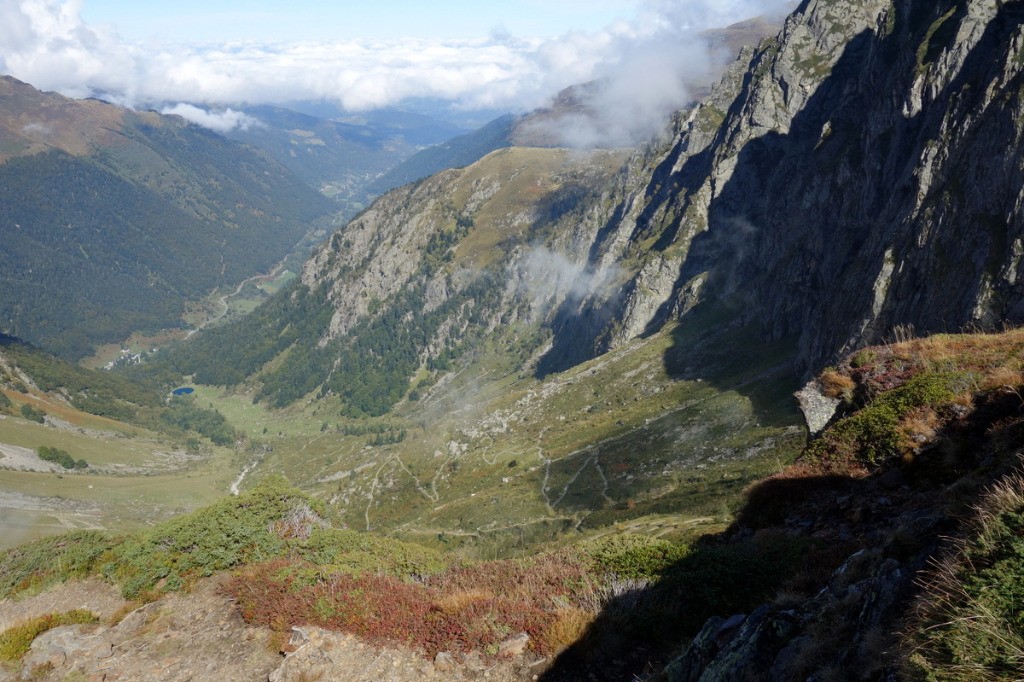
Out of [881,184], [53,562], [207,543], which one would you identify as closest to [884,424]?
[207,543]

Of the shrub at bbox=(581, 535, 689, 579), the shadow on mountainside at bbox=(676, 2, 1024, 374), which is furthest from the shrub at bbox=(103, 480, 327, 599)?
the shadow on mountainside at bbox=(676, 2, 1024, 374)

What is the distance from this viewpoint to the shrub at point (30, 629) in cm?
1930

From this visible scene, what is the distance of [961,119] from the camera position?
8681 centimetres

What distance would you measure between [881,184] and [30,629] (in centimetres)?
13714

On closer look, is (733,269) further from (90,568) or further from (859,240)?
(90,568)

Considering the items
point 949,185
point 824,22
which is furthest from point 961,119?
point 824,22

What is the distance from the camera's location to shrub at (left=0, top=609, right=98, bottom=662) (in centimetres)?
1930

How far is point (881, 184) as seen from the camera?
383 feet

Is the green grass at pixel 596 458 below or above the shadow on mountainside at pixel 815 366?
below

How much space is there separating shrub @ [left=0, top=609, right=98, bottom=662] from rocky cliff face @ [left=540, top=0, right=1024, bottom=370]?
79.4 meters

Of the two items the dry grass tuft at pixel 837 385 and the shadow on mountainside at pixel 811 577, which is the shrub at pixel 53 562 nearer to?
the shadow on mountainside at pixel 811 577

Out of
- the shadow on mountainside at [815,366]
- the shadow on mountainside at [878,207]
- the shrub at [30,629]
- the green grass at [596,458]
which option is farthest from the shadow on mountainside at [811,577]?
the shadow on mountainside at [878,207]

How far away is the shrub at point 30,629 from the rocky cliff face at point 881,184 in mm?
79423

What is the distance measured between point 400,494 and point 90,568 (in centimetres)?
15112
